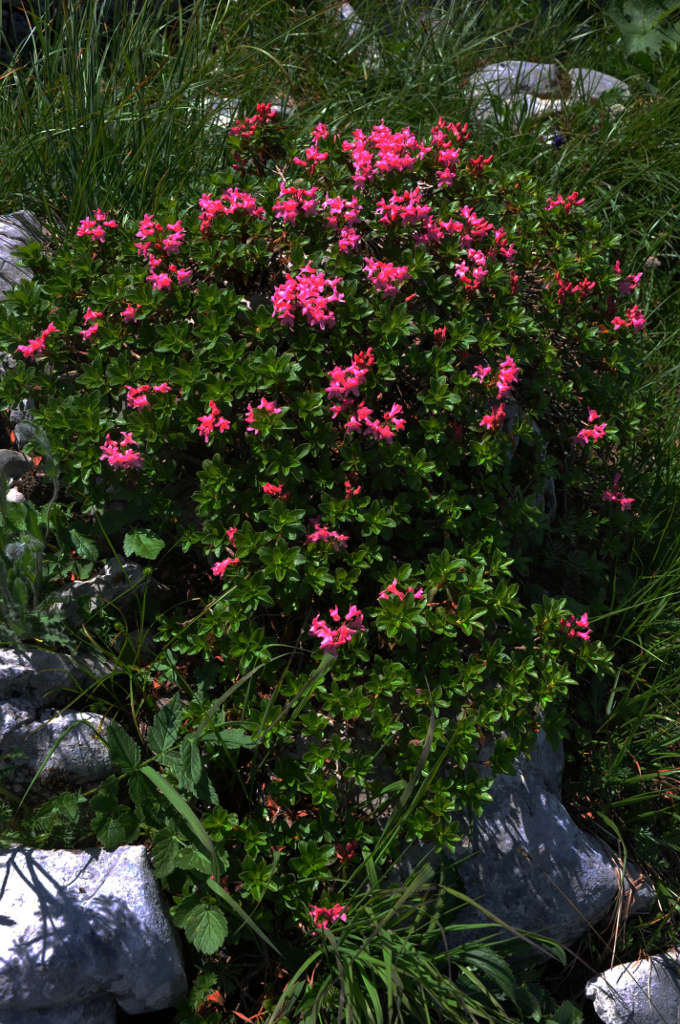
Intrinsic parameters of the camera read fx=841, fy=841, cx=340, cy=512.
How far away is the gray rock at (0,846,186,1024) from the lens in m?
1.97

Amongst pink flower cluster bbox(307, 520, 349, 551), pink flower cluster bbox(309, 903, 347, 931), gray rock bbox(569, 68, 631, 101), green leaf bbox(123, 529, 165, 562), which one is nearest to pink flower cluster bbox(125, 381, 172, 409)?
green leaf bbox(123, 529, 165, 562)

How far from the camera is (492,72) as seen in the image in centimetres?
473

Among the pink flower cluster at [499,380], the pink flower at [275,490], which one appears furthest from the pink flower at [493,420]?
the pink flower at [275,490]

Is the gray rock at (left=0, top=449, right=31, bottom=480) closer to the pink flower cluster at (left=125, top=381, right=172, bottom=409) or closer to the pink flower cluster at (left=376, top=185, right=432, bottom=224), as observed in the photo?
the pink flower cluster at (left=125, top=381, right=172, bottom=409)

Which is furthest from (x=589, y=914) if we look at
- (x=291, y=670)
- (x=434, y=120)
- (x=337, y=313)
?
(x=434, y=120)

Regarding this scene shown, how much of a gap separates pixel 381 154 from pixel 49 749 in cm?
204

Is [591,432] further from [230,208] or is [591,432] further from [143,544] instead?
[143,544]

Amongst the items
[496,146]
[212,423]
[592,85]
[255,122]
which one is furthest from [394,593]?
[592,85]

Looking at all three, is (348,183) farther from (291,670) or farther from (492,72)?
(492,72)

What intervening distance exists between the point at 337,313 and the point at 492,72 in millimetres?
3087

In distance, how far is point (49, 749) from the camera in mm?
2230

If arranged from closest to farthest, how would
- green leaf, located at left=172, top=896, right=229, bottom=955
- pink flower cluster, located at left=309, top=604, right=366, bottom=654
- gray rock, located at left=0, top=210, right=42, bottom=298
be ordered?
1. green leaf, located at left=172, top=896, right=229, bottom=955
2. pink flower cluster, located at left=309, top=604, right=366, bottom=654
3. gray rock, located at left=0, top=210, right=42, bottom=298

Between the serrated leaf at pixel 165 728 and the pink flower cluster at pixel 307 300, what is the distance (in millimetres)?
1084

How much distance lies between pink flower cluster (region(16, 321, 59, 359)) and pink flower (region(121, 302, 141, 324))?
218mm
